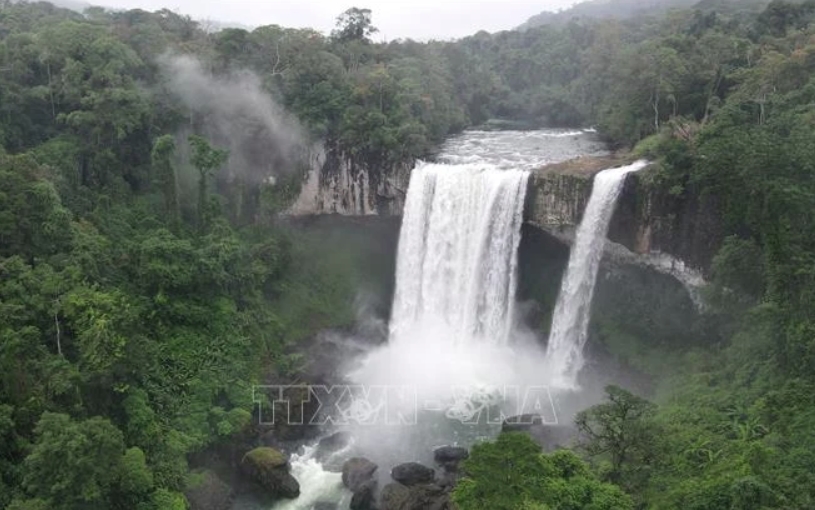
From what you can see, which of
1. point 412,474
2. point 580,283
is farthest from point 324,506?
point 580,283

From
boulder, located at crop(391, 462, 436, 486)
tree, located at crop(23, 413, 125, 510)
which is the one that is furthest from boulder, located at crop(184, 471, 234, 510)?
boulder, located at crop(391, 462, 436, 486)

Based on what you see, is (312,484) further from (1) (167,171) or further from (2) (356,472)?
(1) (167,171)

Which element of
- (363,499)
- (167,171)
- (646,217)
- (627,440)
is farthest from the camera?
(167,171)

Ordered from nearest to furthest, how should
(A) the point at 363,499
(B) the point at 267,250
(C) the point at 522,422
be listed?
(A) the point at 363,499 → (C) the point at 522,422 → (B) the point at 267,250

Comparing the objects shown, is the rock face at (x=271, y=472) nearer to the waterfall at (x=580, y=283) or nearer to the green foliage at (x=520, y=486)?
the green foliage at (x=520, y=486)

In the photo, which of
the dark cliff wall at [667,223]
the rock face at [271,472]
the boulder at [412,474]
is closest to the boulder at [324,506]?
the rock face at [271,472]

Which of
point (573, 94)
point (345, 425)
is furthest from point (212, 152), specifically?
point (573, 94)
